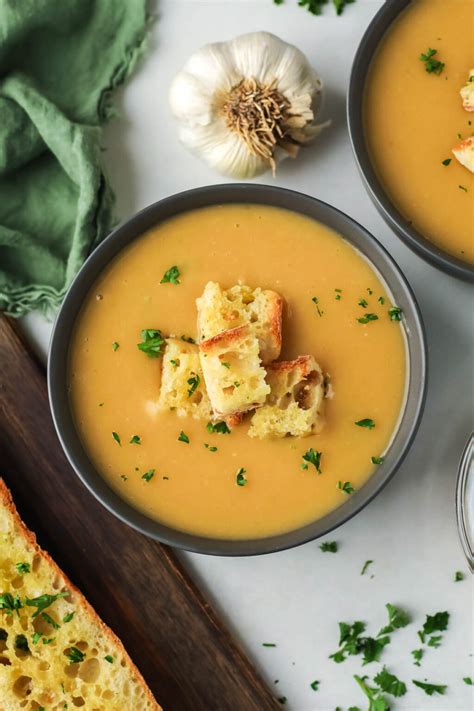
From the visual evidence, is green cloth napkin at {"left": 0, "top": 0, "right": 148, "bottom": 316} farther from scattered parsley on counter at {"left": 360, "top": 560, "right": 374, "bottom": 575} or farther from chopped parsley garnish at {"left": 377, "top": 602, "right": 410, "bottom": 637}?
chopped parsley garnish at {"left": 377, "top": 602, "right": 410, "bottom": 637}

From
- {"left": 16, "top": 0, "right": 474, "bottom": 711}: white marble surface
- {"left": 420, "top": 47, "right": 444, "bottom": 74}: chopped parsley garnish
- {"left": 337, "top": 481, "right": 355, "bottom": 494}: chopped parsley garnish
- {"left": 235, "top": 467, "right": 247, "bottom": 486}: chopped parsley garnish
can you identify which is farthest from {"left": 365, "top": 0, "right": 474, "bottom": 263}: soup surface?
{"left": 235, "top": 467, "right": 247, "bottom": 486}: chopped parsley garnish

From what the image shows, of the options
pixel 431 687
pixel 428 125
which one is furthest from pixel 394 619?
pixel 428 125

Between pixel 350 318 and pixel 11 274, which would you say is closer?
pixel 350 318

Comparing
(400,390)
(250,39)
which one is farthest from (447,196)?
(250,39)

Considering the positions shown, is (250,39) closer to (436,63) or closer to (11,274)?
(436,63)

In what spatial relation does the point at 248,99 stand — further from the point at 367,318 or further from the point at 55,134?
the point at 367,318

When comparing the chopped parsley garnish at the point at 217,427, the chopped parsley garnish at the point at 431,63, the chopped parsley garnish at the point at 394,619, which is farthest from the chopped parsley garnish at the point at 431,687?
the chopped parsley garnish at the point at 431,63
